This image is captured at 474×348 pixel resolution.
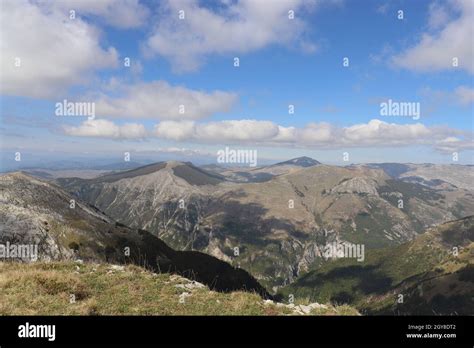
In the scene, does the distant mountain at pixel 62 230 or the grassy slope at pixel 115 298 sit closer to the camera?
the grassy slope at pixel 115 298

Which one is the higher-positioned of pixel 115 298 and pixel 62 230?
pixel 115 298

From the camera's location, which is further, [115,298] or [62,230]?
[62,230]

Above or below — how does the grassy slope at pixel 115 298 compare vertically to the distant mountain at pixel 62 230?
above
